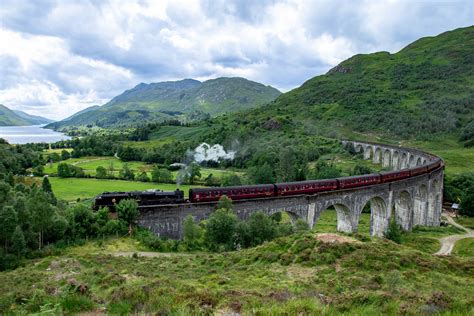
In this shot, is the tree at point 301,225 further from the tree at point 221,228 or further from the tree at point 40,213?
the tree at point 40,213

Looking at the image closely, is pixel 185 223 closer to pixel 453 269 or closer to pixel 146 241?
pixel 146 241

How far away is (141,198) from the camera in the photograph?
32.6 m

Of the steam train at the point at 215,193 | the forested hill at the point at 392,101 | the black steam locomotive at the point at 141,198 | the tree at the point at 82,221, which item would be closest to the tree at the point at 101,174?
the steam train at the point at 215,193

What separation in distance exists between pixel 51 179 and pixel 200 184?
3320 cm

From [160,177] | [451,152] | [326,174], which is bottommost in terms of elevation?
[160,177]

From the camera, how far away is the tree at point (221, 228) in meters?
28.6

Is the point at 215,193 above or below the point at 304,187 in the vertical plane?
below

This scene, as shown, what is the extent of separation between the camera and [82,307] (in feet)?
23.1

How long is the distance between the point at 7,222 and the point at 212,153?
79.7 m

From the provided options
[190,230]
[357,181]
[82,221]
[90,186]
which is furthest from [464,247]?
[90,186]

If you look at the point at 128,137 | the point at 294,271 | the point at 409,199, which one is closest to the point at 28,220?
the point at 294,271

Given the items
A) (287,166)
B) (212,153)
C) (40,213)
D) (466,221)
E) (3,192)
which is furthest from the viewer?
(212,153)

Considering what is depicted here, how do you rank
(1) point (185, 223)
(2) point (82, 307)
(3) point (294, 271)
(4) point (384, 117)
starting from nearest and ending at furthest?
1. (2) point (82, 307)
2. (3) point (294, 271)
3. (1) point (185, 223)
4. (4) point (384, 117)

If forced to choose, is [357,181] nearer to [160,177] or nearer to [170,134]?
[160,177]
